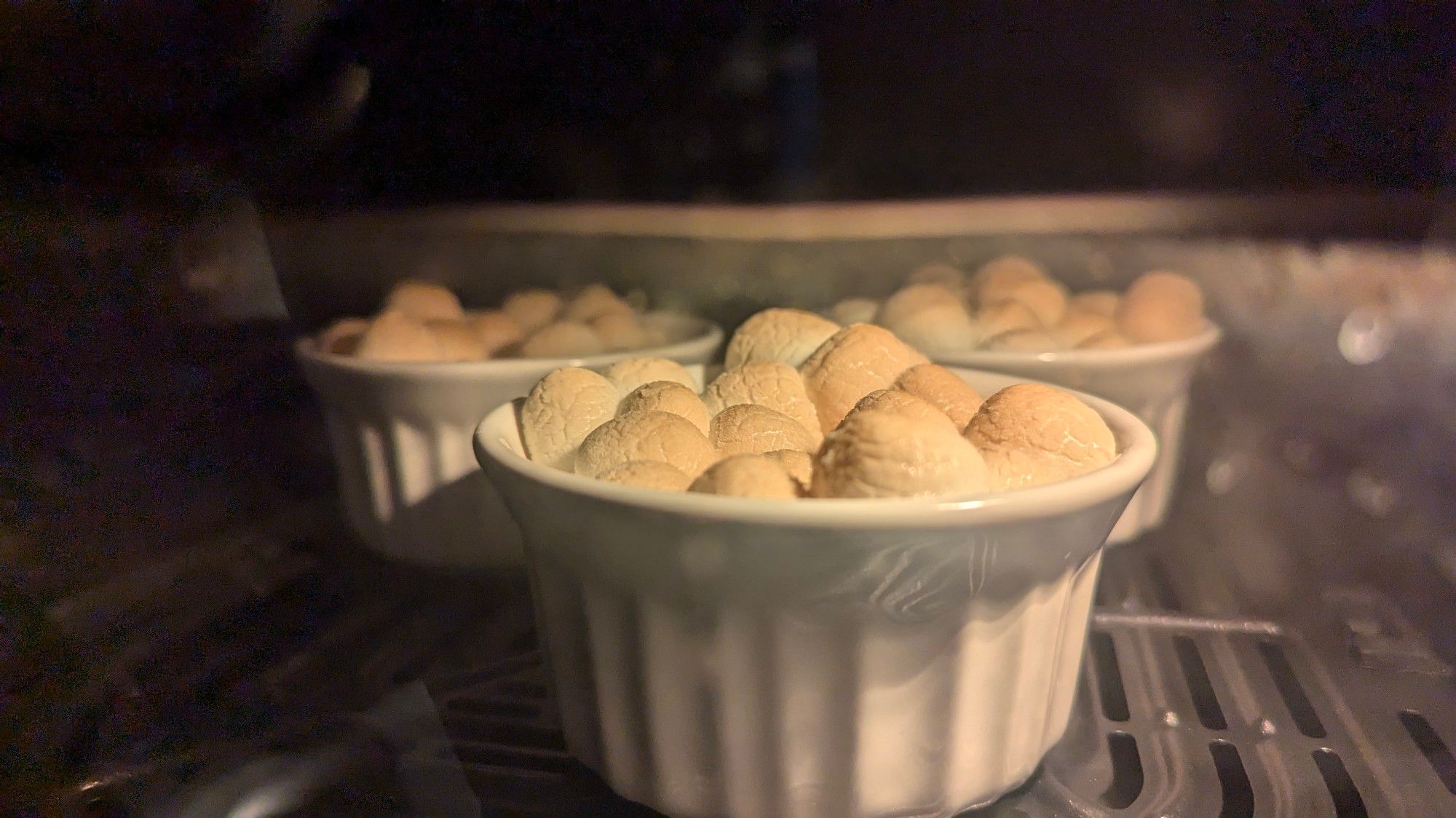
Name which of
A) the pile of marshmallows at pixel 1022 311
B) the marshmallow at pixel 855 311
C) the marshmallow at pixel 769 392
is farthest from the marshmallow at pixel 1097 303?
the marshmallow at pixel 769 392

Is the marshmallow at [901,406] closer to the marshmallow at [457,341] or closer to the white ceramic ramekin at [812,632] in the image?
the white ceramic ramekin at [812,632]

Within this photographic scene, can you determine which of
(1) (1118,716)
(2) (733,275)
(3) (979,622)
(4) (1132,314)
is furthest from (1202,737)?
(2) (733,275)

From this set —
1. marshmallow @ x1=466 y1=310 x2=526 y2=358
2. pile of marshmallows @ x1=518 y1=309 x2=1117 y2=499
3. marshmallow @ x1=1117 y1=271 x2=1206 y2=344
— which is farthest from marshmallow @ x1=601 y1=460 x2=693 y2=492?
marshmallow @ x1=1117 y1=271 x2=1206 y2=344

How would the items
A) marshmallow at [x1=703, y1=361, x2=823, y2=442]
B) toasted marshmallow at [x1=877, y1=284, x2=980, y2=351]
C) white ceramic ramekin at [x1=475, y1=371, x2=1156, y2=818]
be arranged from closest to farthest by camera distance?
white ceramic ramekin at [x1=475, y1=371, x2=1156, y2=818] → marshmallow at [x1=703, y1=361, x2=823, y2=442] → toasted marshmallow at [x1=877, y1=284, x2=980, y2=351]

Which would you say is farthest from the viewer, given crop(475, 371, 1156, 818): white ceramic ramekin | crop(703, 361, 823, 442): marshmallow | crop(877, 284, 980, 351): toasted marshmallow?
crop(877, 284, 980, 351): toasted marshmallow

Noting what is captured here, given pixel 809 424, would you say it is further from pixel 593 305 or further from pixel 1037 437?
pixel 593 305

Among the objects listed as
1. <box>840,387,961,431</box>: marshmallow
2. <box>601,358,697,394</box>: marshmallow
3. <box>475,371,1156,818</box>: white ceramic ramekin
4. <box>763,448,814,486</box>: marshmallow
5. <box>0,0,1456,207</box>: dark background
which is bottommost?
<box>475,371,1156,818</box>: white ceramic ramekin

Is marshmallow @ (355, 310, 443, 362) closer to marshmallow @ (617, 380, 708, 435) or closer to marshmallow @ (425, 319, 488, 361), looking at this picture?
marshmallow @ (425, 319, 488, 361)

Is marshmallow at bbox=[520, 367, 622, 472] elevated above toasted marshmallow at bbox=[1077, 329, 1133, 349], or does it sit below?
above

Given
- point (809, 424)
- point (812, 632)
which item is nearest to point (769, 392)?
point (809, 424)
